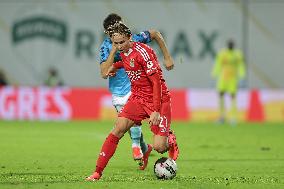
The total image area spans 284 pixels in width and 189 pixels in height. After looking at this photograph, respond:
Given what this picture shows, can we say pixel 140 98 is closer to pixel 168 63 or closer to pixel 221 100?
pixel 168 63

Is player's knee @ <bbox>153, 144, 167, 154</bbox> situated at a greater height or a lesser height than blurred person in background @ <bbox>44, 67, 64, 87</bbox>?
lesser

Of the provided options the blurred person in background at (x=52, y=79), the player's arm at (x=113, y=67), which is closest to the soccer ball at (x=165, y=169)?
the player's arm at (x=113, y=67)

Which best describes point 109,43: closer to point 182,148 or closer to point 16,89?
point 182,148

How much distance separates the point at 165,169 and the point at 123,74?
2865mm

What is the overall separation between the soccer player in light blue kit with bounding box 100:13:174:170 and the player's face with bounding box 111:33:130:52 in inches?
17.5

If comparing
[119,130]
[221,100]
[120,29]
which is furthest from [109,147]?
[221,100]

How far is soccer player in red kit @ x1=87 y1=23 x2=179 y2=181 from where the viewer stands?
34.5ft

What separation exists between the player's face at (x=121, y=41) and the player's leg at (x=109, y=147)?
0.86 m

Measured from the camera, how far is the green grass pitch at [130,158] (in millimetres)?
10461

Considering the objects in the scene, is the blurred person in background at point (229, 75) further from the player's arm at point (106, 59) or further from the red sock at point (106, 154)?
the red sock at point (106, 154)

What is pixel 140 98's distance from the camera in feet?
35.9

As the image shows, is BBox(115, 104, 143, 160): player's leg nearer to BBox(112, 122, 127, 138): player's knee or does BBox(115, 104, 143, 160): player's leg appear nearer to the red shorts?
the red shorts

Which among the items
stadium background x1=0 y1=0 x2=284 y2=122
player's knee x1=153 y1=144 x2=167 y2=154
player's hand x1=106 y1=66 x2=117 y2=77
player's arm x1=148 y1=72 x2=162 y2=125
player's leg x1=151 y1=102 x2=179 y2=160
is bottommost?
player's knee x1=153 y1=144 x2=167 y2=154

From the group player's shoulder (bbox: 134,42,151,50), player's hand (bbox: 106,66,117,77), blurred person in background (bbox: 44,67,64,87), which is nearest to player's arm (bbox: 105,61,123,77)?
player's hand (bbox: 106,66,117,77)
